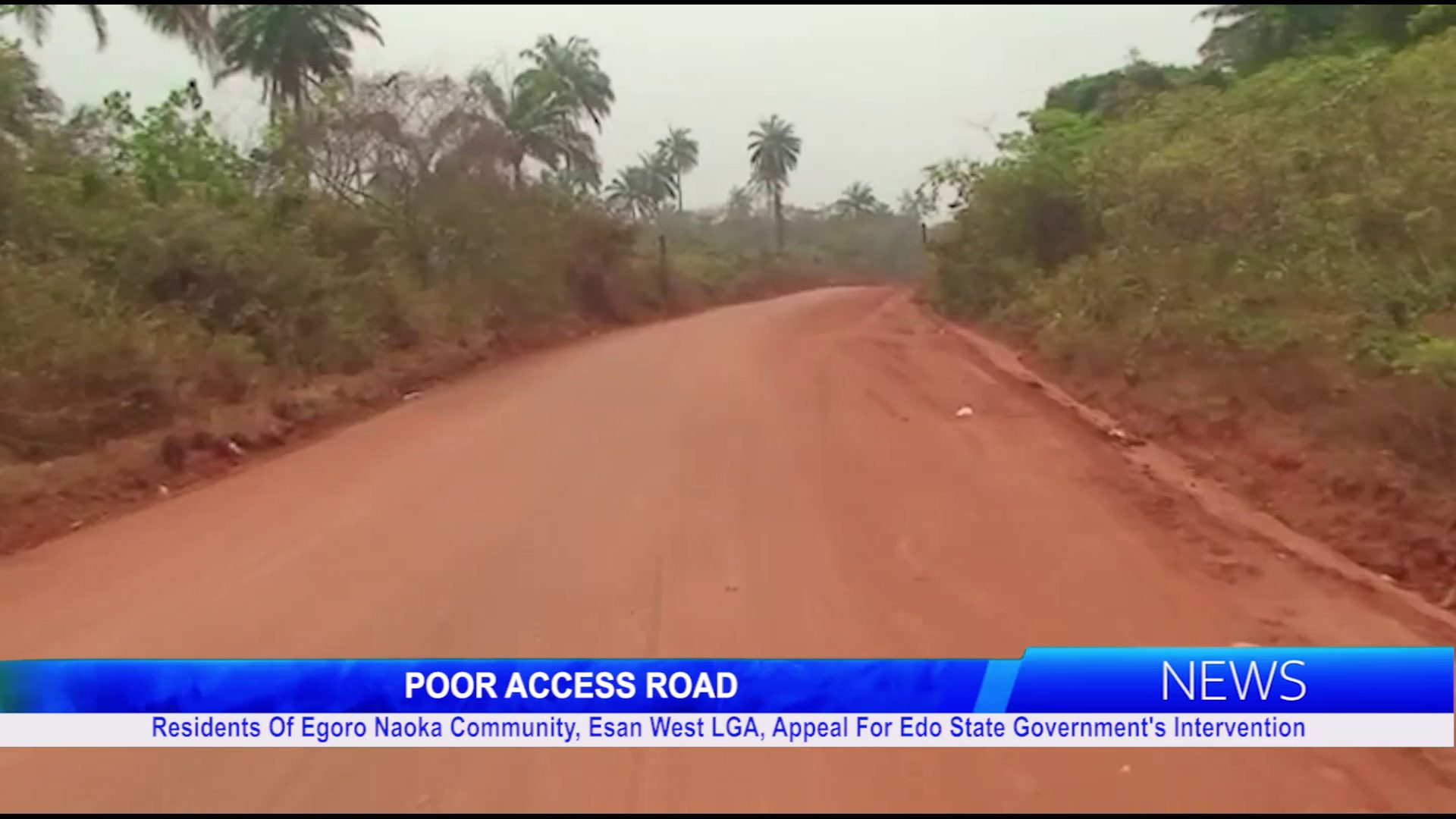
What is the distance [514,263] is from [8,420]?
16.4m

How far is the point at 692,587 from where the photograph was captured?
6.71 meters

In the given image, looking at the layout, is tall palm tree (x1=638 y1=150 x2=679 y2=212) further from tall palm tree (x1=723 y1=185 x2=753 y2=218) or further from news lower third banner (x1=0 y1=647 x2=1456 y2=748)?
news lower third banner (x1=0 y1=647 x2=1456 y2=748)

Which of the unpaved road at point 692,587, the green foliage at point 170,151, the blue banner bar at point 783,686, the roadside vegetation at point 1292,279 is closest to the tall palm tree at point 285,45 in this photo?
the green foliage at point 170,151

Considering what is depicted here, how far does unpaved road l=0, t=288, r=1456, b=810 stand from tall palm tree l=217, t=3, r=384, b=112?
76.0 ft

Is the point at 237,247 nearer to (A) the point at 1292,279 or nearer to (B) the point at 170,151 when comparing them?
(B) the point at 170,151

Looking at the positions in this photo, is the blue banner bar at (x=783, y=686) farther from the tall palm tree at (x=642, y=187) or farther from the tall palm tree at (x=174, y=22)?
the tall palm tree at (x=642, y=187)

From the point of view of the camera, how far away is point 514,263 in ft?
88.3

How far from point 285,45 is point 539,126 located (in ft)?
21.7

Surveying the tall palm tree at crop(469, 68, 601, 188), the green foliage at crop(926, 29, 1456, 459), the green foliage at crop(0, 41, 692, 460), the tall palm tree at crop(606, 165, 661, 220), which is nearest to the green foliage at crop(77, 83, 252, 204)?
the green foliage at crop(0, 41, 692, 460)

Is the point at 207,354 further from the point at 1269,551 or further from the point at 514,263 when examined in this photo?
the point at 514,263

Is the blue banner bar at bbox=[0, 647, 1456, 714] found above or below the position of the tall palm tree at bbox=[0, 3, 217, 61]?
below

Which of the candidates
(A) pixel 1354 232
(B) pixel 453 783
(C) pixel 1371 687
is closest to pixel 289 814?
(B) pixel 453 783

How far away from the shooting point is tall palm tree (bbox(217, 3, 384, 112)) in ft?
108

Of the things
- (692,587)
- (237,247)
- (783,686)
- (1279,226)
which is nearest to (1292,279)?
(1279,226)
